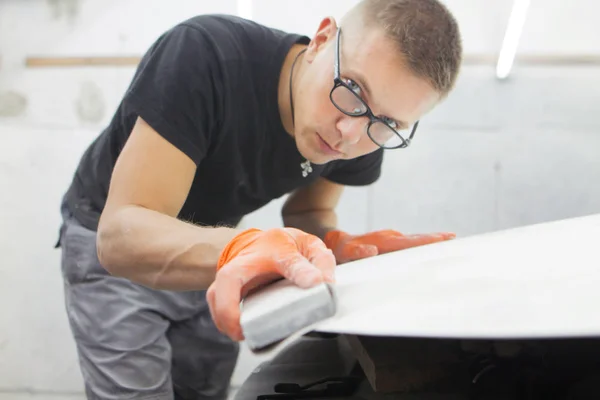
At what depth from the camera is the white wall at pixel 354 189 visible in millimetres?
2119

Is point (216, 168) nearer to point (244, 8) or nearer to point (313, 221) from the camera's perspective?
point (313, 221)

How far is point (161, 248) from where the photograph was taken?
0.82 m

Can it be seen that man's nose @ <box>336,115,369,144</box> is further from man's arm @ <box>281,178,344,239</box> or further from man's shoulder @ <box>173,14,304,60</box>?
man's arm @ <box>281,178,344,239</box>

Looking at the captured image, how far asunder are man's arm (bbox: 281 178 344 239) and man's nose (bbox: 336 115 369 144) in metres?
0.52

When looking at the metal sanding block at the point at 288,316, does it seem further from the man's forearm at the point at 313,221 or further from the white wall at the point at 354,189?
the white wall at the point at 354,189

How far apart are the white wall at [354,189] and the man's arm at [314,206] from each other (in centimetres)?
57

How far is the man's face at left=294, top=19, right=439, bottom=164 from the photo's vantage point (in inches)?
38.5

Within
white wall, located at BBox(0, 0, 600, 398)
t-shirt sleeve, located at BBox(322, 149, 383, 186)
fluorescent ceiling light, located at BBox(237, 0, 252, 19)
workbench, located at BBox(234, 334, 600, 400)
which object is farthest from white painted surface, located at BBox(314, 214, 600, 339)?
fluorescent ceiling light, located at BBox(237, 0, 252, 19)

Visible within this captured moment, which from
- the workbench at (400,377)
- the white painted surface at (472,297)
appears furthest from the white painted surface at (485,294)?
the workbench at (400,377)

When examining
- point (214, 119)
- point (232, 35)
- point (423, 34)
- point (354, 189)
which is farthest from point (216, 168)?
point (354, 189)

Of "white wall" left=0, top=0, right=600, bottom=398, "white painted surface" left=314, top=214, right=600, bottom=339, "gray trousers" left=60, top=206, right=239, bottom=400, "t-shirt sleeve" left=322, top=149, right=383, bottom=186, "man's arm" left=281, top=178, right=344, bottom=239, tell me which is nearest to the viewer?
"white painted surface" left=314, top=214, right=600, bottom=339

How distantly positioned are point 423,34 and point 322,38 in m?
0.23

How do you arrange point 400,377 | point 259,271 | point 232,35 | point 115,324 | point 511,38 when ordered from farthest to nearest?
point 511,38 < point 115,324 < point 232,35 < point 400,377 < point 259,271

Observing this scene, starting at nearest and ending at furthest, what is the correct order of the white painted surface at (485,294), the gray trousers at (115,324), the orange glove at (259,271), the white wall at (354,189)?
the white painted surface at (485,294) < the orange glove at (259,271) < the gray trousers at (115,324) < the white wall at (354,189)
